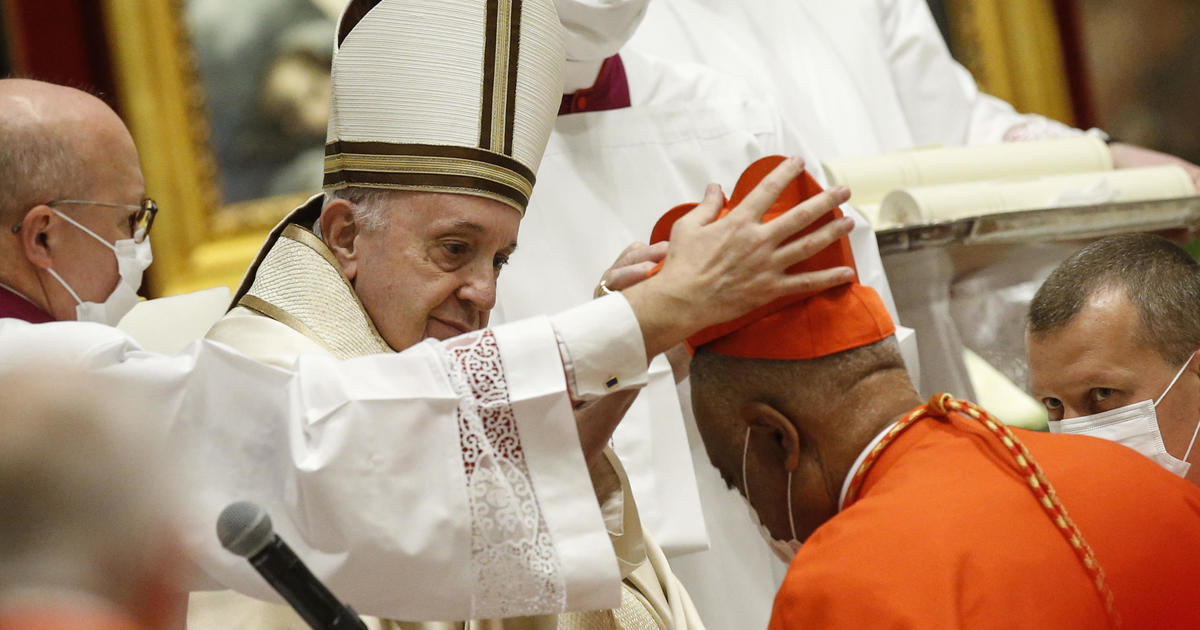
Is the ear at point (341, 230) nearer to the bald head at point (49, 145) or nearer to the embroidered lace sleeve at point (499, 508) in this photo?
the bald head at point (49, 145)

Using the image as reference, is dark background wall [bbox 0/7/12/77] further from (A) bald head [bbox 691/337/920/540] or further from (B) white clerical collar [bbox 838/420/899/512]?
(B) white clerical collar [bbox 838/420/899/512]

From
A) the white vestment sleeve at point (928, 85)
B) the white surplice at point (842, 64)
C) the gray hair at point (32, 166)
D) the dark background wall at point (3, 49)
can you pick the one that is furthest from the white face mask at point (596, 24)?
the dark background wall at point (3, 49)

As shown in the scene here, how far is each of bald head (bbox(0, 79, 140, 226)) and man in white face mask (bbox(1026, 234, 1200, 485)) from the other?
218cm

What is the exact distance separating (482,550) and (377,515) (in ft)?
0.56

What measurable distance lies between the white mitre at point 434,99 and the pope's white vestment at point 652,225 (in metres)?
0.91

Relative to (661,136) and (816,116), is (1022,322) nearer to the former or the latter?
(661,136)

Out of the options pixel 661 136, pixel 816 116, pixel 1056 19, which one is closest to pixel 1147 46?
pixel 1056 19

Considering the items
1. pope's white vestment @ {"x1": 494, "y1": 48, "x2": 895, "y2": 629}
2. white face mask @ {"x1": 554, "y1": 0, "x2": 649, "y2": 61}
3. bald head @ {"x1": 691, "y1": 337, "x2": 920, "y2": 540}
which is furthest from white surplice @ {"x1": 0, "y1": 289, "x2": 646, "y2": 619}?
white face mask @ {"x1": 554, "y1": 0, "x2": 649, "y2": 61}

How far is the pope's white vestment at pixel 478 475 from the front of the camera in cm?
203

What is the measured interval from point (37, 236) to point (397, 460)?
52.6 inches

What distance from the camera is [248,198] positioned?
18.8 ft

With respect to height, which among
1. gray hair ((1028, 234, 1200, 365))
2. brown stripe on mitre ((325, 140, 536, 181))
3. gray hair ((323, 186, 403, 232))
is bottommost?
gray hair ((1028, 234, 1200, 365))

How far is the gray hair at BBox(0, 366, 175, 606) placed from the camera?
0.88 meters

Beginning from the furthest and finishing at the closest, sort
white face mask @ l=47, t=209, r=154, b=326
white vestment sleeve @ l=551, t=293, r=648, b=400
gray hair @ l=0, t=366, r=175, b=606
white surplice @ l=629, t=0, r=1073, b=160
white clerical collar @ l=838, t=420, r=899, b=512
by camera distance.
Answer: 1. white surplice @ l=629, t=0, r=1073, b=160
2. white face mask @ l=47, t=209, r=154, b=326
3. white clerical collar @ l=838, t=420, r=899, b=512
4. white vestment sleeve @ l=551, t=293, r=648, b=400
5. gray hair @ l=0, t=366, r=175, b=606
